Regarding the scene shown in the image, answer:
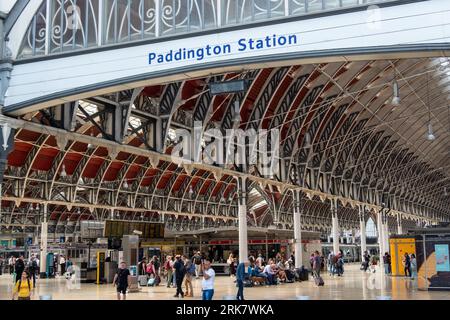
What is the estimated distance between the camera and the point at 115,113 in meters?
23.0

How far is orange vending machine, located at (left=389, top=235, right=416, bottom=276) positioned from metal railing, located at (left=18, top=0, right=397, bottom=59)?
25.8 metres

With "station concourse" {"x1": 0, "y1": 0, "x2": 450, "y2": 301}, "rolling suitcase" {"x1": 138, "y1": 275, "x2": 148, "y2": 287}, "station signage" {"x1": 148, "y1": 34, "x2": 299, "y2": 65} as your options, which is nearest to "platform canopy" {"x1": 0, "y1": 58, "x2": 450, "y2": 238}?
"station concourse" {"x1": 0, "y1": 0, "x2": 450, "y2": 301}

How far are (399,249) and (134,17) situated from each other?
27.3 metres

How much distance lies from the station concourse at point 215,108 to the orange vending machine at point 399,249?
0.31 feet

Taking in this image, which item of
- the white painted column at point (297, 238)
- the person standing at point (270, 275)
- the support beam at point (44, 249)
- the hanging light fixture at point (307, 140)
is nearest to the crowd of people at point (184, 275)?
the person standing at point (270, 275)

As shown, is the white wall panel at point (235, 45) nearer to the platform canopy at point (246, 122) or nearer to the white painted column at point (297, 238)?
the platform canopy at point (246, 122)

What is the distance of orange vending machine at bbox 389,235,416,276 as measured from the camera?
3660 centimetres

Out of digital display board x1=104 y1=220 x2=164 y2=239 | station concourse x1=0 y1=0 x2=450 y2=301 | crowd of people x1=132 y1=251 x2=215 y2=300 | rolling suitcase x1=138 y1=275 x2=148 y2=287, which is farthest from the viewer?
digital display board x1=104 y1=220 x2=164 y2=239

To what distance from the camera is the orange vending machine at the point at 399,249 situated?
36603 millimetres

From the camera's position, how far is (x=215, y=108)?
97.2 ft

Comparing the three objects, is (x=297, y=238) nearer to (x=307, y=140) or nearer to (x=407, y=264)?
(x=307, y=140)

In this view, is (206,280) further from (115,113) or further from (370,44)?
(115,113)

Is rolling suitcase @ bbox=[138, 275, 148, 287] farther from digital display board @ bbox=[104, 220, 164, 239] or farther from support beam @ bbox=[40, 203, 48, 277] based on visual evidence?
support beam @ bbox=[40, 203, 48, 277]

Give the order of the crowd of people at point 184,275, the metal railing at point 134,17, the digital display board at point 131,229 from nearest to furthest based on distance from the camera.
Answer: the metal railing at point 134,17 → the crowd of people at point 184,275 → the digital display board at point 131,229
